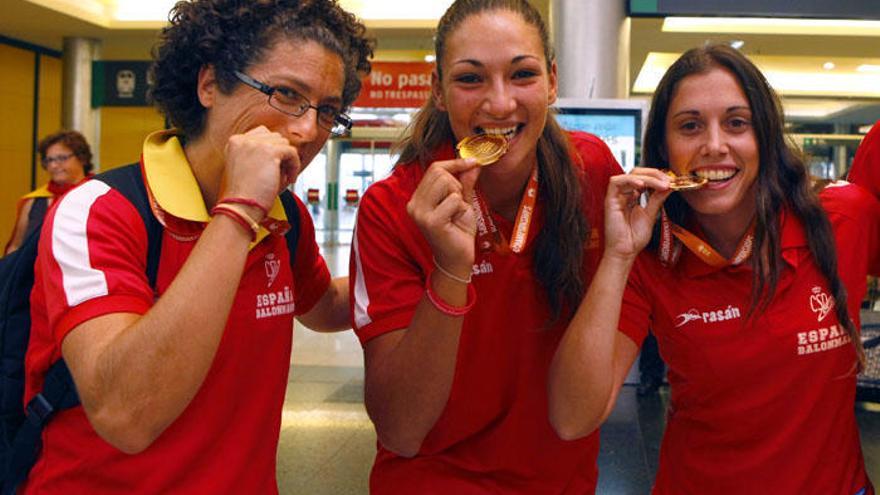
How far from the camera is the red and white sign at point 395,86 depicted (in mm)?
8719

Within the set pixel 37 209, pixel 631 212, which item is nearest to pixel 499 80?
pixel 631 212

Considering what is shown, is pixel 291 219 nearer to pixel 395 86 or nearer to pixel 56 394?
pixel 56 394

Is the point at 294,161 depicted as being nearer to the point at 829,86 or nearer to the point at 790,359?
the point at 790,359

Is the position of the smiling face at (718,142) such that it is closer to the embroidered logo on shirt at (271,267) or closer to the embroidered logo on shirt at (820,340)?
the embroidered logo on shirt at (820,340)

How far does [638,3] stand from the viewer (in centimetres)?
512

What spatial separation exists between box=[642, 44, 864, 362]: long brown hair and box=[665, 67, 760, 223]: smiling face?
0.02m

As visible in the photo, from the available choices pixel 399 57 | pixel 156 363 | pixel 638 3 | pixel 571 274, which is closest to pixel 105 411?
pixel 156 363

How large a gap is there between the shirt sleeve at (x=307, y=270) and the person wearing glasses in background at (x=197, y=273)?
262 mm

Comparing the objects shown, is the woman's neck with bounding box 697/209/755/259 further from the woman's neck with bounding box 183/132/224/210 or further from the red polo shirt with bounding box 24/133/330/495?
the woman's neck with bounding box 183/132/224/210

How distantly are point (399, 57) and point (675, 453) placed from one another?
9.33m

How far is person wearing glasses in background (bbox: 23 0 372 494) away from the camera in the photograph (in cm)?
127

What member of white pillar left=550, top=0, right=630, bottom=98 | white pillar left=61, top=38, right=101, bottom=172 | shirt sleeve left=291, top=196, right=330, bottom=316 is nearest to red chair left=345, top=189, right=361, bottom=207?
white pillar left=61, top=38, right=101, bottom=172

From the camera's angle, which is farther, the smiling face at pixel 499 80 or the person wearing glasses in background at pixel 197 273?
the smiling face at pixel 499 80

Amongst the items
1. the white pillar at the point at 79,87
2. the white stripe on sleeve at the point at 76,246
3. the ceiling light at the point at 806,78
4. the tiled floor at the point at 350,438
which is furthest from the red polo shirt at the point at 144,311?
the ceiling light at the point at 806,78
